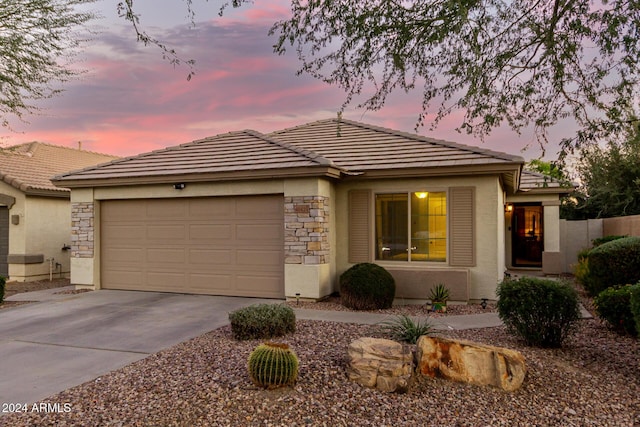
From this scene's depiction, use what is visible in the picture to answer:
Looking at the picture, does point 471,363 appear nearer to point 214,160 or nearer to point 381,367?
point 381,367

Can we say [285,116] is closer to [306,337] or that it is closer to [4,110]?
[4,110]

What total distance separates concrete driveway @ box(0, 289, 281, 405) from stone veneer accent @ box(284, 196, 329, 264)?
1.31 meters

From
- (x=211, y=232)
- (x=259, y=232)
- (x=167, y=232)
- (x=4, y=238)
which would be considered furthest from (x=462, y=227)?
(x=4, y=238)

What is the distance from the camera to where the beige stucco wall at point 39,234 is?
13500 mm

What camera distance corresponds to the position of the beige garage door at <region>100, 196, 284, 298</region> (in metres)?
9.99

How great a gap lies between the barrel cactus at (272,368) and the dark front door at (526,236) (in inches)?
563

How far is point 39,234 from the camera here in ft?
45.6

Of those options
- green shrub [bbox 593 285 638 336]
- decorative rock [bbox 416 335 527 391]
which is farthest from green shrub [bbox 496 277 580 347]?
green shrub [bbox 593 285 638 336]

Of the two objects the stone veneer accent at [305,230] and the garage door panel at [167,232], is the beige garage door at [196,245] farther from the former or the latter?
the stone veneer accent at [305,230]

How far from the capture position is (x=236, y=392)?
4.36m

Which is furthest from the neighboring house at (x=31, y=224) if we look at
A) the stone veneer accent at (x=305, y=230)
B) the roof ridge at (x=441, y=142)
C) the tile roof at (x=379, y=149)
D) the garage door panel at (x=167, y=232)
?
the roof ridge at (x=441, y=142)

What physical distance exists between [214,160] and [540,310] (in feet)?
24.9

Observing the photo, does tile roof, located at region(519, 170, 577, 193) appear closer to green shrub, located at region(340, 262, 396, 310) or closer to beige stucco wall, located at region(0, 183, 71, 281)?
green shrub, located at region(340, 262, 396, 310)

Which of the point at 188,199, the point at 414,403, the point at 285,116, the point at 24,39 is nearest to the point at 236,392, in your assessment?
the point at 414,403
